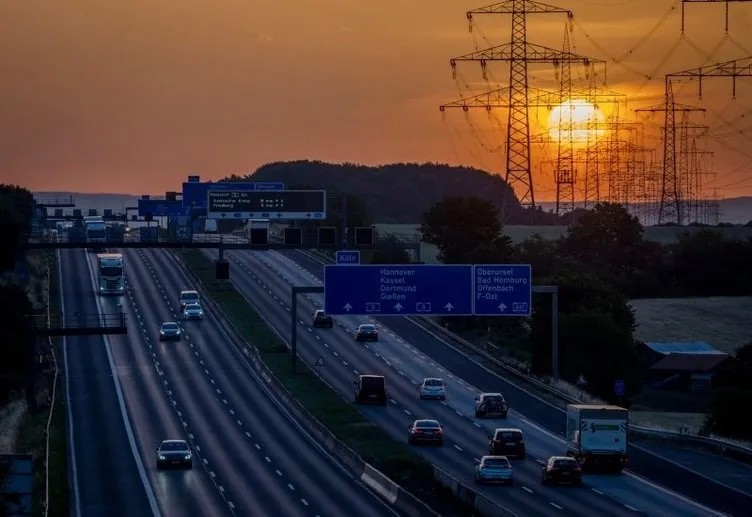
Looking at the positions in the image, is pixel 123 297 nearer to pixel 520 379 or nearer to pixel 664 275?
pixel 520 379

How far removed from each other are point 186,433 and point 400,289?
1246 cm

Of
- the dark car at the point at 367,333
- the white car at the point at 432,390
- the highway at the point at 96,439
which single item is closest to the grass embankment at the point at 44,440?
the highway at the point at 96,439

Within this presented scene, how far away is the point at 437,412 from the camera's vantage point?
79125 millimetres

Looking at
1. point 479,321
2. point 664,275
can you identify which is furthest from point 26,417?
point 664,275

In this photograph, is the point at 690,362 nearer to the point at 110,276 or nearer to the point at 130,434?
the point at 110,276

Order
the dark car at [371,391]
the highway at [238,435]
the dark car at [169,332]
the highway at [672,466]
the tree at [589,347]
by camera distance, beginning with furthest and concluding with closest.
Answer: the dark car at [169,332], the tree at [589,347], the dark car at [371,391], the highway at [238,435], the highway at [672,466]

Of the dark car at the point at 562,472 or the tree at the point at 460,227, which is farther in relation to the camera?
the tree at the point at 460,227

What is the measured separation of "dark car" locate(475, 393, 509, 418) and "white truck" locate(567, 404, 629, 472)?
666 inches

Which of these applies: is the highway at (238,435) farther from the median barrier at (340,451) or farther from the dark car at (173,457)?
the dark car at (173,457)

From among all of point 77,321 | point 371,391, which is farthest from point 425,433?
point 77,321

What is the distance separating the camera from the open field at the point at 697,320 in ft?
451

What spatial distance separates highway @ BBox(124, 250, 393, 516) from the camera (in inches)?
2117

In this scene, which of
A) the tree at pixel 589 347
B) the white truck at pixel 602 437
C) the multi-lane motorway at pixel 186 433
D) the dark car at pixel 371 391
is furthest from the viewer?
the tree at pixel 589 347

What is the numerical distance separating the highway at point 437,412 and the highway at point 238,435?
459 centimetres
